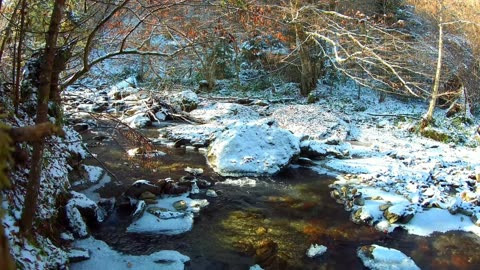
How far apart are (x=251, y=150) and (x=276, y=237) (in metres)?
3.72

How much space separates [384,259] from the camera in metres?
5.34

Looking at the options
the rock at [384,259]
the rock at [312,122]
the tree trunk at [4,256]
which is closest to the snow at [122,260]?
the rock at [384,259]

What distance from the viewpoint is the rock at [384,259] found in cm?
522

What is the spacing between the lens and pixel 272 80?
21156 mm

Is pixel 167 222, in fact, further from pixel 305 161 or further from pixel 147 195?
pixel 305 161

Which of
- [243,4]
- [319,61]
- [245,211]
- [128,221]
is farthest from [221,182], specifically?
[319,61]

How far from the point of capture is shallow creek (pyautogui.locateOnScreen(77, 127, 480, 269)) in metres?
5.32

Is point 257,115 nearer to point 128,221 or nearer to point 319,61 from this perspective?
point 319,61

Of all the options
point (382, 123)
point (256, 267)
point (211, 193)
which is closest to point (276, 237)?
point (256, 267)

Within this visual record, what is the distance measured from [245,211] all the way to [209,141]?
4.54m

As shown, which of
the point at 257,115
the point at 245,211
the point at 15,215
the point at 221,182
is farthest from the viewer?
the point at 257,115

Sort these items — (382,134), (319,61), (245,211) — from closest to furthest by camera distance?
(245,211)
(382,134)
(319,61)

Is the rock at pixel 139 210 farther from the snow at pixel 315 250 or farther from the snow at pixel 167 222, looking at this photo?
the snow at pixel 315 250

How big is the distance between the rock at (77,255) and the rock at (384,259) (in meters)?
3.73
